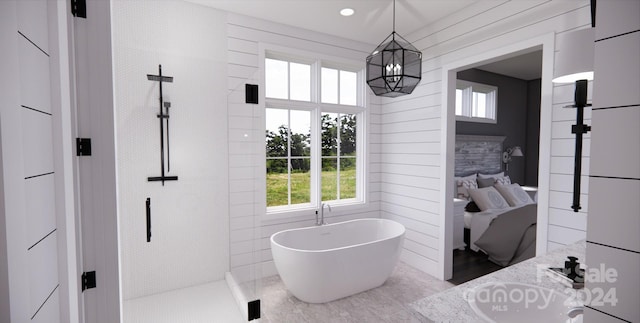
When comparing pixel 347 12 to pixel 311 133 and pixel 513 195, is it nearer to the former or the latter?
pixel 311 133

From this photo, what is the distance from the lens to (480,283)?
3.84 ft

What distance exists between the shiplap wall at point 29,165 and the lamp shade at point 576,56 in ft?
6.03

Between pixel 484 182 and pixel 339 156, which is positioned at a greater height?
pixel 339 156

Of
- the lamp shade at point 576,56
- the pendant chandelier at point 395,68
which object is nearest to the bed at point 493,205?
the pendant chandelier at point 395,68

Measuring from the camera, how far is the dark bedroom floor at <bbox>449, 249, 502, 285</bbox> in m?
3.21

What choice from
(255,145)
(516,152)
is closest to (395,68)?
(255,145)

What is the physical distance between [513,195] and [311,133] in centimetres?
340

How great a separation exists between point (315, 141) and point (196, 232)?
74.3 inches

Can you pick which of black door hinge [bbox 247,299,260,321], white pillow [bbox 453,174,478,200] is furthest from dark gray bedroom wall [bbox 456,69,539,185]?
black door hinge [bbox 247,299,260,321]

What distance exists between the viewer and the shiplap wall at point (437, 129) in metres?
2.17

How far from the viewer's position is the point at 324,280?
2.54 meters

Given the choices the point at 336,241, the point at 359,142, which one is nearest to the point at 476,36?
the point at 359,142

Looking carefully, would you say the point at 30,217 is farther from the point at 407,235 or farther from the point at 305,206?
the point at 407,235

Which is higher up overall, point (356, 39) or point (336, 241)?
point (356, 39)
